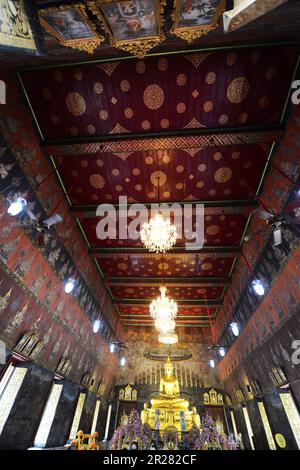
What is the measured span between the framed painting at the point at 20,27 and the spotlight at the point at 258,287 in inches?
367

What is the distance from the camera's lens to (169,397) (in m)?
11.3

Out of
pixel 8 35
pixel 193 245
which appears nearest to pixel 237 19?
pixel 8 35

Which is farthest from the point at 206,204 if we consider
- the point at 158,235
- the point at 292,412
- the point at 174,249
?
the point at 292,412

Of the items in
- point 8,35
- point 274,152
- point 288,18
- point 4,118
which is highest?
point 274,152

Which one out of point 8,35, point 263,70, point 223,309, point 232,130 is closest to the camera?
point 8,35

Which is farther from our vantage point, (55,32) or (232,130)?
(232,130)

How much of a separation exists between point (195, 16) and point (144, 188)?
5.23 metres

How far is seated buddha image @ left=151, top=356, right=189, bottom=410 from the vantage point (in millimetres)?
10742

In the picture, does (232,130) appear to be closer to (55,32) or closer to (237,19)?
(237,19)

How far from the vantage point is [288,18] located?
322cm

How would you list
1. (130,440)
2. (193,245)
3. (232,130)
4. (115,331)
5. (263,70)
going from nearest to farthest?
(263,70) → (130,440) → (232,130) → (193,245) → (115,331)

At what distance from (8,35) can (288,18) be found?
423 cm

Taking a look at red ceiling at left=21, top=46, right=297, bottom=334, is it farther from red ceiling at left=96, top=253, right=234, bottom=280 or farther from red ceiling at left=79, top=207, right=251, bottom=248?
red ceiling at left=96, top=253, right=234, bottom=280

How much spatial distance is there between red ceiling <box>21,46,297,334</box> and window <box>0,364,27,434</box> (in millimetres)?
5781
